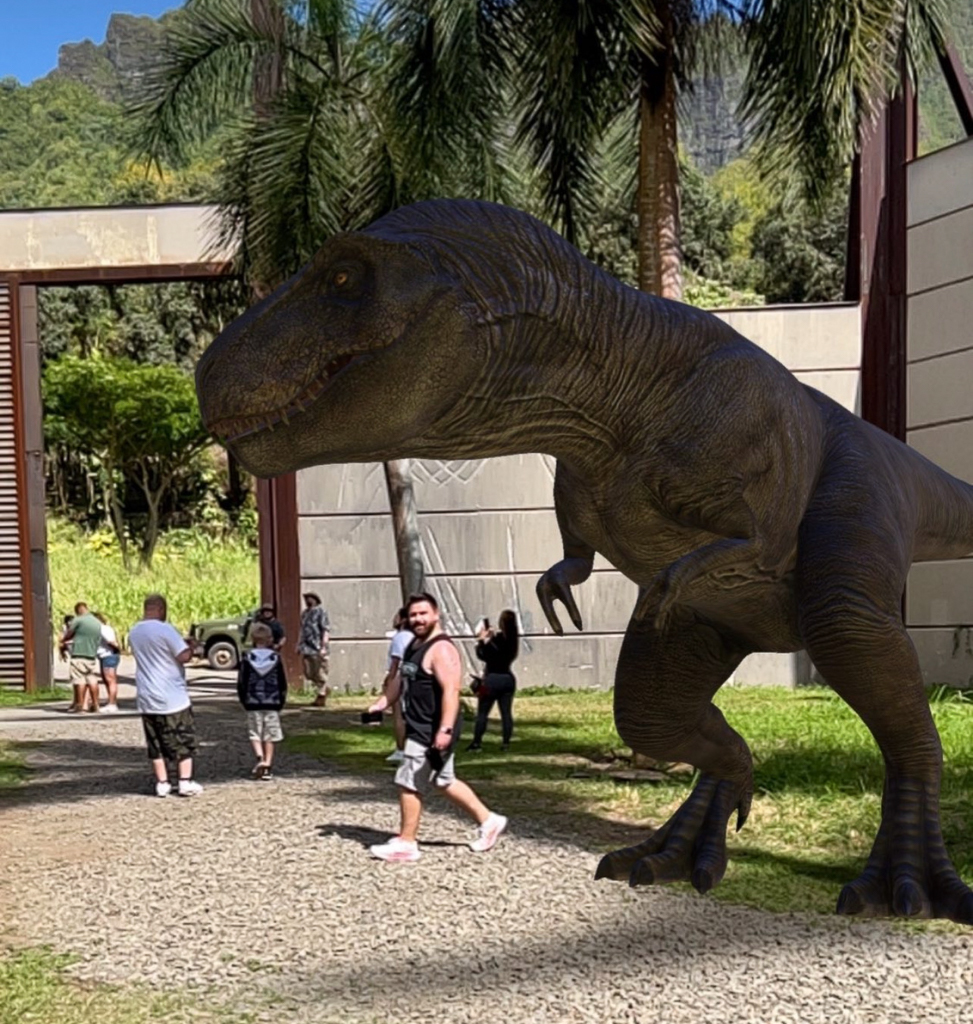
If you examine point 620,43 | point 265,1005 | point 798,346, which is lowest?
point 265,1005

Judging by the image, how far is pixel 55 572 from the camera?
3369 centimetres

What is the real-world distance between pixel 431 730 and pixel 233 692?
12.9m

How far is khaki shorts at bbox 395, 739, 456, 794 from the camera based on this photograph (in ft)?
25.5

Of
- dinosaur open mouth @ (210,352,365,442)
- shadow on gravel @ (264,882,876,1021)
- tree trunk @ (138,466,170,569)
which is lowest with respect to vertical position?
shadow on gravel @ (264,882,876,1021)

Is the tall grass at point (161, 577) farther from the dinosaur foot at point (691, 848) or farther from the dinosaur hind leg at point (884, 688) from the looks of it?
the dinosaur hind leg at point (884, 688)

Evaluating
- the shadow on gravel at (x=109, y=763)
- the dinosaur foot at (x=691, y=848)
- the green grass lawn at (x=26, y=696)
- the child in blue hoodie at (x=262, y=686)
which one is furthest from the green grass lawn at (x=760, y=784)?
the green grass lawn at (x=26, y=696)

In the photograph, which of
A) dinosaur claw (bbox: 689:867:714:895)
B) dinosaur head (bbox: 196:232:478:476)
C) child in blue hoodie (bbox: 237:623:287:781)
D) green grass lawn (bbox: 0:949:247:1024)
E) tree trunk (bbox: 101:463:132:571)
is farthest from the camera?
tree trunk (bbox: 101:463:132:571)

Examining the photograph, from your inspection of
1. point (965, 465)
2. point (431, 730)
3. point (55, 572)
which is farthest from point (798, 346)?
point (55, 572)

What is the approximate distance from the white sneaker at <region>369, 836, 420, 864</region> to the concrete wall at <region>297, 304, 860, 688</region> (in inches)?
318

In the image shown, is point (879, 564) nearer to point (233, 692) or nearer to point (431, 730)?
point (431, 730)

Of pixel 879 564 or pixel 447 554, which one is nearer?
pixel 879 564

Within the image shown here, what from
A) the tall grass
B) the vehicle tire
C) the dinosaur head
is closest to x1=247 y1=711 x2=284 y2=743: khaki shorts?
the dinosaur head

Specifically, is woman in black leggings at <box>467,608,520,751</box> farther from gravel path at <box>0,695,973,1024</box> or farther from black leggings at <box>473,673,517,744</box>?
gravel path at <box>0,695,973,1024</box>

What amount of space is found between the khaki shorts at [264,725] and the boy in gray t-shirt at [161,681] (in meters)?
0.59
